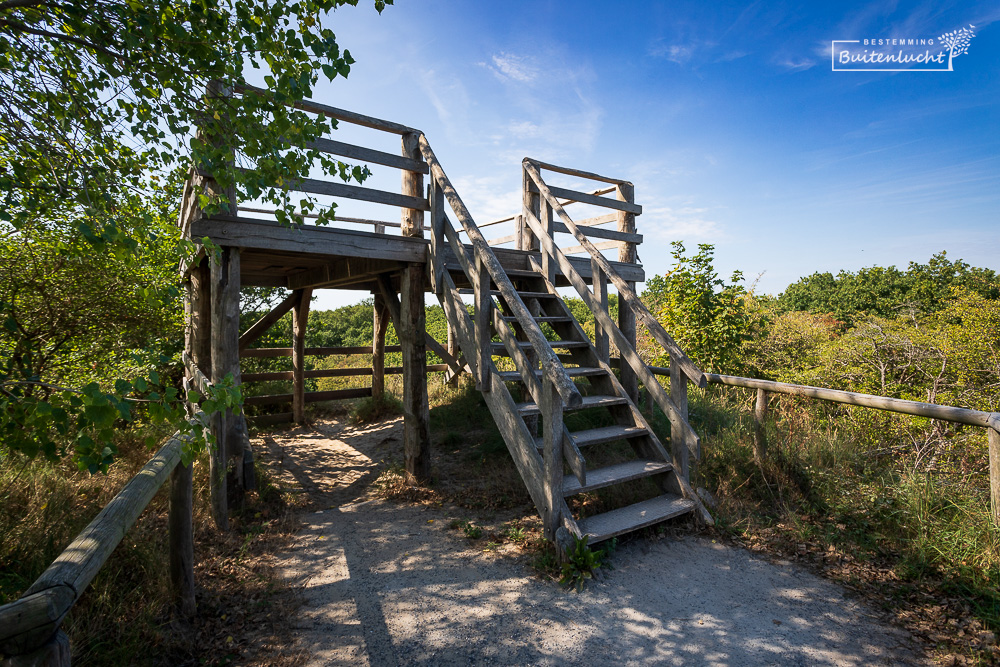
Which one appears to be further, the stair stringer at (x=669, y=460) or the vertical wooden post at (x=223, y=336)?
the vertical wooden post at (x=223, y=336)

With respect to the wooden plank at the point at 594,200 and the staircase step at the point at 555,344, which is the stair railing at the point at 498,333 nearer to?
the staircase step at the point at 555,344

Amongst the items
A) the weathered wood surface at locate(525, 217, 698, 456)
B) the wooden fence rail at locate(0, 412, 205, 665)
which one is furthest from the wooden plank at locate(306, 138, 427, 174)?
the wooden fence rail at locate(0, 412, 205, 665)

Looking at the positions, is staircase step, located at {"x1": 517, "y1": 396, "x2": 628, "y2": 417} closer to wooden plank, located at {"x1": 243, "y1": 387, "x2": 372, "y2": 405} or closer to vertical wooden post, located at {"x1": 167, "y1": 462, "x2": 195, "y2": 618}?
vertical wooden post, located at {"x1": 167, "y1": 462, "x2": 195, "y2": 618}

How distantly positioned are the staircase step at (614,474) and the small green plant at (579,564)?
0.37 metres

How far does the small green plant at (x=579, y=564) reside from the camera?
3621 millimetres

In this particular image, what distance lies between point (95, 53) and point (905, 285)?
33.5 metres

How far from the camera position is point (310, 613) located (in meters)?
3.34

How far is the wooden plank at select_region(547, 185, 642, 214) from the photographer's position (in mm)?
6475

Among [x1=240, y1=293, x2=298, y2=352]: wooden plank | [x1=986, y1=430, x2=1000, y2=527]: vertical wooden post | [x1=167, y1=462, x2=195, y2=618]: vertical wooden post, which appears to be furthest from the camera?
[x1=240, y1=293, x2=298, y2=352]: wooden plank

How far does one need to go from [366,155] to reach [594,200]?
3.07 meters

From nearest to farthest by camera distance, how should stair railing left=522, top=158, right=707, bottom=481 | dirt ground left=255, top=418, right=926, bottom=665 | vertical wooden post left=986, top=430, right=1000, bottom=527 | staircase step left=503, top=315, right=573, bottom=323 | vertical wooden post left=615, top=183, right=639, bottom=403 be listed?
dirt ground left=255, top=418, right=926, bottom=665 → vertical wooden post left=986, top=430, right=1000, bottom=527 → stair railing left=522, top=158, right=707, bottom=481 → staircase step left=503, top=315, right=573, bottom=323 → vertical wooden post left=615, top=183, right=639, bottom=403

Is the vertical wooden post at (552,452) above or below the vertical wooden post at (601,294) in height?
below

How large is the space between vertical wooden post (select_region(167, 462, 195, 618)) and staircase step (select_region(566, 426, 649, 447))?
2828 mm

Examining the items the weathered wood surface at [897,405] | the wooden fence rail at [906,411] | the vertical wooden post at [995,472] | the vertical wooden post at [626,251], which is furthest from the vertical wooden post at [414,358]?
the vertical wooden post at [995,472]
